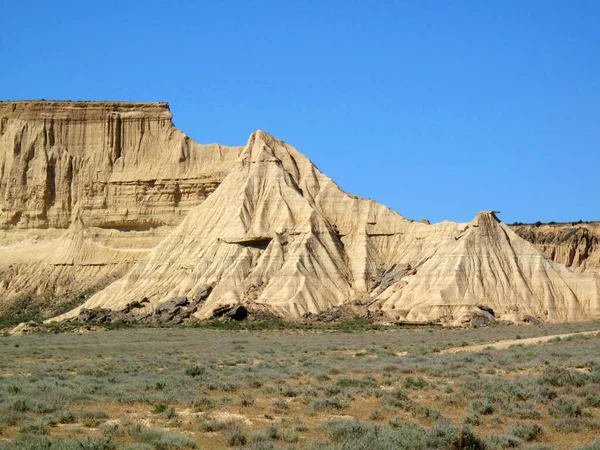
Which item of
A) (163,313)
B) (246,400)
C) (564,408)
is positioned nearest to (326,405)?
(246,400)

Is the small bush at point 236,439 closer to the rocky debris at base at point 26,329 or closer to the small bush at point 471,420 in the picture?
the small bush at point 471,420

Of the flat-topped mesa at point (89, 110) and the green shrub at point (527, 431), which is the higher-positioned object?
the flat-topped mesa at point (89, 110)

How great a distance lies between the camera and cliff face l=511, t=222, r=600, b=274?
374 feet

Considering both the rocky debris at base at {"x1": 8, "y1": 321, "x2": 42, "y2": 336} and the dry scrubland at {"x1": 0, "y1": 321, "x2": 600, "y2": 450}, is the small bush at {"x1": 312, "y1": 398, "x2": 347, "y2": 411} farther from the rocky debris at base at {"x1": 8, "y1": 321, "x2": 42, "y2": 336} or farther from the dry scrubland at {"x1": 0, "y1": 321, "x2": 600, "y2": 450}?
the rocky debris at base at {"x1": 8, "y1": 321, "x2": 42, "y2": 336}

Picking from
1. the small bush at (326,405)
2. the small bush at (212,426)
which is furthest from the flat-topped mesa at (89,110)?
the small bush at (212,426)

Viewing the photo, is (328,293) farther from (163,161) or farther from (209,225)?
(163,161)

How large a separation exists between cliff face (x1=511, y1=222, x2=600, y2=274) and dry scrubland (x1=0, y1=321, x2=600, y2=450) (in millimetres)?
79132

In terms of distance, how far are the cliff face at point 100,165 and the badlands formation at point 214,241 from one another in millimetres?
142

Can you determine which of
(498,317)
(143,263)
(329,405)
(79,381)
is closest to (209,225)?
(143,263)

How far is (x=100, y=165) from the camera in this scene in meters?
97.0

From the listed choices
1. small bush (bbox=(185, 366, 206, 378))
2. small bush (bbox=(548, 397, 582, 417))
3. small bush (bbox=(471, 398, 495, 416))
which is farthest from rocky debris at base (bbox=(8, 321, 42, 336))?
small bush (bbox=(548, 397, 582, 417))

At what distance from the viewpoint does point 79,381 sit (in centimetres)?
2625

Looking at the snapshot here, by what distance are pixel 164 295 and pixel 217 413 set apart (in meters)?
56.6

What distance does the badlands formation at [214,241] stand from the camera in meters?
71.5
